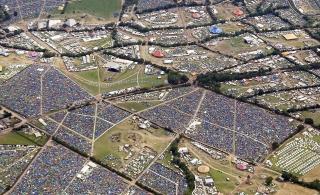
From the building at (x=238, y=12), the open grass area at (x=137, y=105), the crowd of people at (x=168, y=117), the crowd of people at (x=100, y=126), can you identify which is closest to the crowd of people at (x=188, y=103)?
the crowd of people at (x=168, y=117)

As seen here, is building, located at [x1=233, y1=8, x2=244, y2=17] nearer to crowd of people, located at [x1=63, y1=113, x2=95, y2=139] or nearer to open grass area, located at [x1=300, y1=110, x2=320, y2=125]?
open grass area, located at [x1=300, y1=110, x2=320, y2=125]

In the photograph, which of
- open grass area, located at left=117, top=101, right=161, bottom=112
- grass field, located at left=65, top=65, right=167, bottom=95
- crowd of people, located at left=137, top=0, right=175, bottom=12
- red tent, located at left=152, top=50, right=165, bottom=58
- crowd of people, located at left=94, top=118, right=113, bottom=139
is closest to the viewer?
crowd of people, located at left=94, top=118, right=113, bottom=139

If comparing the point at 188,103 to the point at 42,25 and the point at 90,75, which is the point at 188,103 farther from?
the point at 42,25

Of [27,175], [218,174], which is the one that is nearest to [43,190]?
[27,175]

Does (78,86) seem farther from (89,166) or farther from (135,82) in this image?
(89,166)

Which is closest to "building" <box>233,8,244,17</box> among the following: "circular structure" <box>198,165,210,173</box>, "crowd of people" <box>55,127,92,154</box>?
"circular structure" <box>198,165,210,173</box>

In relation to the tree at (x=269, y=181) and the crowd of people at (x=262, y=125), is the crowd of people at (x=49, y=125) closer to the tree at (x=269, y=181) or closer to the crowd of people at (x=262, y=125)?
the crowd of people at (x=262, y=125)
